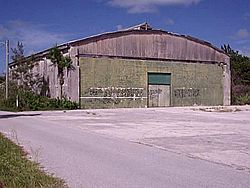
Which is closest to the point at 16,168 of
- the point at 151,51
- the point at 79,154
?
the point at 79,154

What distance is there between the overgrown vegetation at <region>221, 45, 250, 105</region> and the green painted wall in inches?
209

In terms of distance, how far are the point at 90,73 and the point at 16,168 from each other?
109 ft

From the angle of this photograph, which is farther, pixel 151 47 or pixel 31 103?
pixel 151 47

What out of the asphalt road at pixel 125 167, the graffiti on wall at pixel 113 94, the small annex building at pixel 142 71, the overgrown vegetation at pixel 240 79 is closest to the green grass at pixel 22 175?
the asphalt road at pixel 125 167

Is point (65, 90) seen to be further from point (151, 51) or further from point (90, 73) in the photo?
point (151, 51)

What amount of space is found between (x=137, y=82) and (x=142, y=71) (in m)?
1.43

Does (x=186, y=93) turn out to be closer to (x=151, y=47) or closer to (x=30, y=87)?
(x=151, y=47)

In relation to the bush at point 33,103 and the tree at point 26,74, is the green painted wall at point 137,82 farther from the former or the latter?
the tree at point 26,74

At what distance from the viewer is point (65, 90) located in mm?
42156

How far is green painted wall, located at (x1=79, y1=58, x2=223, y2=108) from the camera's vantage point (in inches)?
1627

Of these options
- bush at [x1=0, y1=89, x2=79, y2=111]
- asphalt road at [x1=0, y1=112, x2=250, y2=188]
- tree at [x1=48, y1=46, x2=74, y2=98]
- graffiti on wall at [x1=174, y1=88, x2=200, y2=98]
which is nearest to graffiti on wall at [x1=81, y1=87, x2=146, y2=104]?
bush at [x1=0, y1=89, x2=79, y2=111]

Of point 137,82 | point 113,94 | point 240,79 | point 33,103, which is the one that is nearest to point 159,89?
point 137,82

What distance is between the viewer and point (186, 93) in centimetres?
4759

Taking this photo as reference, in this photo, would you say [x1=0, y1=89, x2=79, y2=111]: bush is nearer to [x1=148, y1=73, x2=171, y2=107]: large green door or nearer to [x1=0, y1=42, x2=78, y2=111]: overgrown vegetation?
[x1=0, y1=42, x2=78, y2=111]: overgrown vegetation
